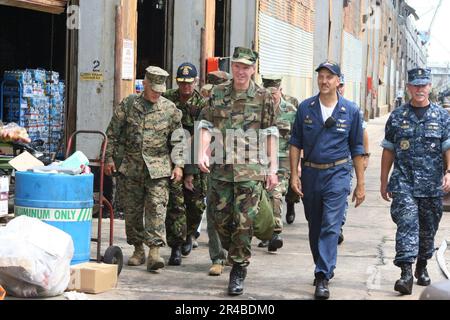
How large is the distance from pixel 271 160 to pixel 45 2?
492 cm

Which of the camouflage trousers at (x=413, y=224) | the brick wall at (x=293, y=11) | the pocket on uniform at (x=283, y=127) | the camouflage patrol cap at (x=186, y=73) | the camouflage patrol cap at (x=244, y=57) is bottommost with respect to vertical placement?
the camouflage trousers at (x=413, y=224)

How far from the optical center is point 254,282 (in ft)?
27.6

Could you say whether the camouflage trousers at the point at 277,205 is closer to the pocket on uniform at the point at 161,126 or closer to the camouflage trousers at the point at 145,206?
the camouflage trousers at the point at 145,206

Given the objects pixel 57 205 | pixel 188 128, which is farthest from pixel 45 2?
pixel 57 205

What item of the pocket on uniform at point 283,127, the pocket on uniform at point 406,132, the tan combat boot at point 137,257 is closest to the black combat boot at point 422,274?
the pocket on uniform at point 406,132

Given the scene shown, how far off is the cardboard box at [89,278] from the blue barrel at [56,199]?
304 mm

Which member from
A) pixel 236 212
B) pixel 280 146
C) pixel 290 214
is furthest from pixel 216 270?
pixel 290 214

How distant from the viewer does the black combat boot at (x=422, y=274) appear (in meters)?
8.32

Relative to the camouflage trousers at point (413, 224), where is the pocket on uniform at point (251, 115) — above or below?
above

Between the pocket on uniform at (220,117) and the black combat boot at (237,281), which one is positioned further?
the pocket on uniform at (220,117)

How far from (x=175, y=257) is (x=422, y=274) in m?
2.43

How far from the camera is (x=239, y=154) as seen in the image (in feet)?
25.9

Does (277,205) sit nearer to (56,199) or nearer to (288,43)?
(56,199)

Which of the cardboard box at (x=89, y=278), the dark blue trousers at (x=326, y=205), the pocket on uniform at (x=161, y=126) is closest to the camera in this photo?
the cardboard box at (x=89, y=278)
